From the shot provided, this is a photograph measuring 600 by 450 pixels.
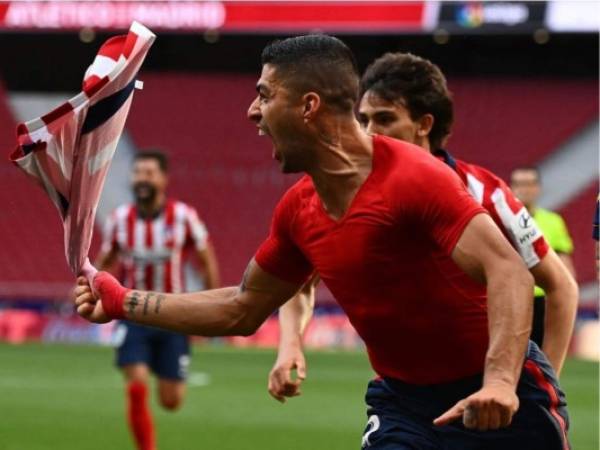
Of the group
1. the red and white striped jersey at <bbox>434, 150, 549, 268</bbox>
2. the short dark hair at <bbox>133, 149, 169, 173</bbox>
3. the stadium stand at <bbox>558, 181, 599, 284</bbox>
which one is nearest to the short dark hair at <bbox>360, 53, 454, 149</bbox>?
the red and white striped jersey at <bbox>434, 150, 549, 268</bbox>

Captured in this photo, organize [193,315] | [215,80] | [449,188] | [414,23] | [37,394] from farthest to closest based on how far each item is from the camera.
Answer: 1. [215,80]
2. [414,23]
3. [37,394]
4. [193,315]
5. [449,188]

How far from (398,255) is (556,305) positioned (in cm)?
102

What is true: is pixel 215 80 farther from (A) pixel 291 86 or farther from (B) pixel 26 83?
(A) pixel 291 86

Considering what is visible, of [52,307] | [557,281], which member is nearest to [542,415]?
[557,281]

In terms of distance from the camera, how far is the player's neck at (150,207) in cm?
1133

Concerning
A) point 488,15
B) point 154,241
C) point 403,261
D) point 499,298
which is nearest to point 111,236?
point 154,241

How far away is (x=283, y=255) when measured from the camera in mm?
4664

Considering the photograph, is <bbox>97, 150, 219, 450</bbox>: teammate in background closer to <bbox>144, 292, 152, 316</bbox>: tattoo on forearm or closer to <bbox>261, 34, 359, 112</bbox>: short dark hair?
<bbox>144, 292, 152, 316</bbox>: tattoo on forearm

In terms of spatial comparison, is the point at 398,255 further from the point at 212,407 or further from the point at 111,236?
the point at 212,407

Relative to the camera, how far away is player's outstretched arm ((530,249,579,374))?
5016mm

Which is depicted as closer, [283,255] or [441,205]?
[441,205]

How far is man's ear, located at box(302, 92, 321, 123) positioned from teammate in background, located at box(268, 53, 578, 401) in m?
0.74

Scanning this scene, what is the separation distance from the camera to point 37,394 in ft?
48.8

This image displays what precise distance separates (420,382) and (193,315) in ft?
2.76
